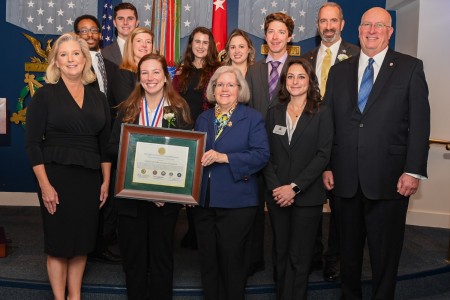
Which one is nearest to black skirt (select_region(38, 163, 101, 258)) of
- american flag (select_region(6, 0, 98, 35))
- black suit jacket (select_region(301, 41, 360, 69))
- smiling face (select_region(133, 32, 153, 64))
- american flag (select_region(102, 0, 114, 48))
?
smiling face (select_region(133, 32, 153, 64))

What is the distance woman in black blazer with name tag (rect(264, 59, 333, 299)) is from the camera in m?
3.23

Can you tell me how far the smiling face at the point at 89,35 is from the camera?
13.4 feet

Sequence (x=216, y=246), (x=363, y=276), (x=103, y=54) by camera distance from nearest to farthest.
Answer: (x=216, y=246), (x=363, y=276), (x=103, y=54)

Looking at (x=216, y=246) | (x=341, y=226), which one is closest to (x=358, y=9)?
(x=341, y=226)

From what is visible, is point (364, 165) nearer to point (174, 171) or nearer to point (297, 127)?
point (297, 127)

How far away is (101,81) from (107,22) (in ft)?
6.73

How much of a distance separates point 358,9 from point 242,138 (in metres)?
3.86

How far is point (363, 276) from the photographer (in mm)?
3941

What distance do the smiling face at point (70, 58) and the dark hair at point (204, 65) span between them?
42.3 inches

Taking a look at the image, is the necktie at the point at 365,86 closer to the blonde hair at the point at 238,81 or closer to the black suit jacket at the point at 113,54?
the blonde hair at the point at 238,81

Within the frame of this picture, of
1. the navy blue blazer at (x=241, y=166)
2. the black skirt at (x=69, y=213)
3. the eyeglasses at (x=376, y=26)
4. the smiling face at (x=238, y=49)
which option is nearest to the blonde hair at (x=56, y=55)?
the black skirt at (x=69, y=213)

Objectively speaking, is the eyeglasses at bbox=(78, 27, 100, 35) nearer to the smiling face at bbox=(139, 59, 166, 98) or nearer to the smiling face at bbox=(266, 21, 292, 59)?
the smiling face at bbox=(139, 59, 166, 98)

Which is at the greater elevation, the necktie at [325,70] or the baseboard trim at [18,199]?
the necktie at [325,70]

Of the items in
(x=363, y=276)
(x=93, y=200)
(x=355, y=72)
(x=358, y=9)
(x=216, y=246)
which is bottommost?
(x=363, y=276)
